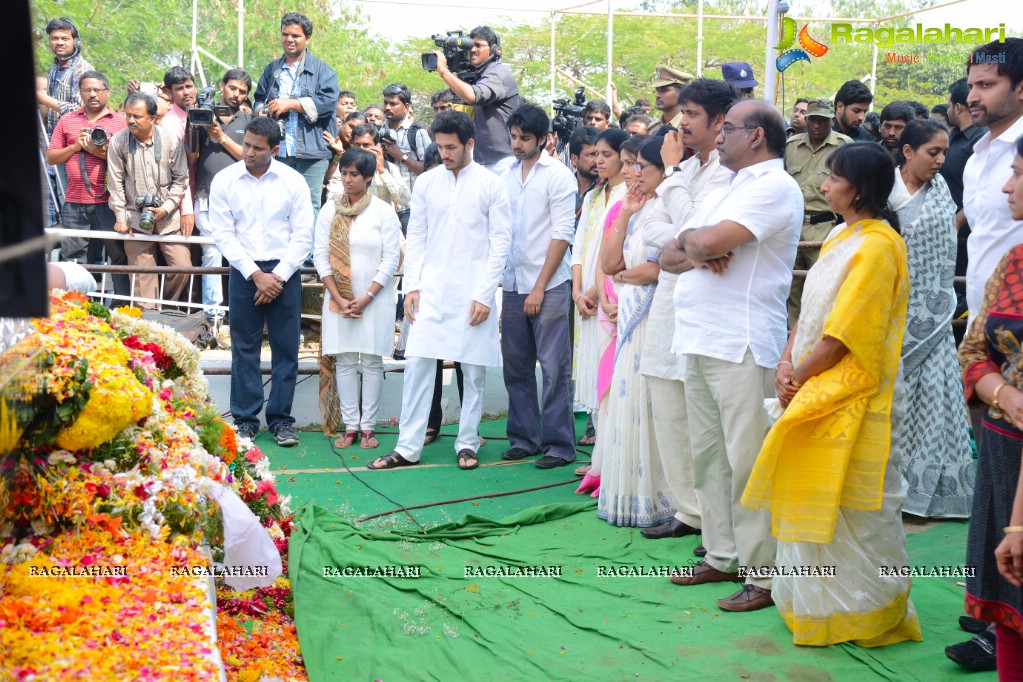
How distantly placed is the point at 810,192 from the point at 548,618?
406 cm

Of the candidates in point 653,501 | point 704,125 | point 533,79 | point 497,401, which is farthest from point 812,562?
point 533,79

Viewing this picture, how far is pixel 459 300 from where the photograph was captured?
6770 millimetres

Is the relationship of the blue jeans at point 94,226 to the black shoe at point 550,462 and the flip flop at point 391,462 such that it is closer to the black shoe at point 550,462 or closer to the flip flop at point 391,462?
the flip flop at point 391,462

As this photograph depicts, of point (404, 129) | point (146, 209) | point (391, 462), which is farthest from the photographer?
point (404, 129)

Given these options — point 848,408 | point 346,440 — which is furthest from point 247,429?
point 848,408

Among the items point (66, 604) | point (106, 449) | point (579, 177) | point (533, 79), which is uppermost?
point (533, 79)

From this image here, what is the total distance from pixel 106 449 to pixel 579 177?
4823mm

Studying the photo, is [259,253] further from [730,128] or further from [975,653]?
[975,653]

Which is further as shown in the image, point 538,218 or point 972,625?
point 538,218

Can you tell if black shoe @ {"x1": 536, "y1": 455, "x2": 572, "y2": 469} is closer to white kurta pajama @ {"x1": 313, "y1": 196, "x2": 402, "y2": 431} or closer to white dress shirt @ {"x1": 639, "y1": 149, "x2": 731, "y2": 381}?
white kurta pajama @ {"x1": 313, "y1": 196, "x2": 402, "y2": 431}

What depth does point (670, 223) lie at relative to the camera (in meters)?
4.99

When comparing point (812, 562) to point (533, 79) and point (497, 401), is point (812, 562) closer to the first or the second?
point (497, 401)

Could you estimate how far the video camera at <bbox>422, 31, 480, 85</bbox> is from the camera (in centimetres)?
804

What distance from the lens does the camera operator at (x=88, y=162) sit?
8.80m
